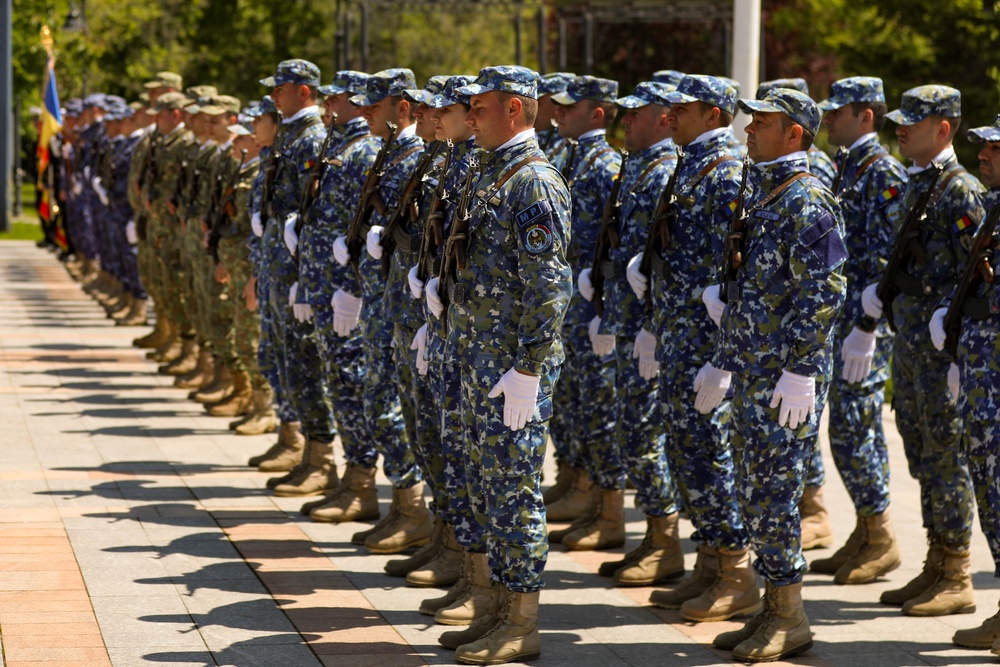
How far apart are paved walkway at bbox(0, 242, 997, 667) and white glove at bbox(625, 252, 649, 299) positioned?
1.49 m

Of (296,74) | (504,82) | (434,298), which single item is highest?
(504,82)

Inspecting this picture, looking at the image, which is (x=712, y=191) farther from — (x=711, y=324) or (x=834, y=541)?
(x=834, y=541)

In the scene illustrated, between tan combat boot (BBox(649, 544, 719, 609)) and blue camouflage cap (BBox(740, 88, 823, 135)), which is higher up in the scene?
blue camouflage cap (BBox(740, 88, 823, 135))

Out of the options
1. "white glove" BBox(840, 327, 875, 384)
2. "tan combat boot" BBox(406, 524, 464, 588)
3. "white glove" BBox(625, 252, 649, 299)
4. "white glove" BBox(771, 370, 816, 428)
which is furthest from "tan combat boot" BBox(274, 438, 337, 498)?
"white glove" BBox(771, 370, 816, 428)

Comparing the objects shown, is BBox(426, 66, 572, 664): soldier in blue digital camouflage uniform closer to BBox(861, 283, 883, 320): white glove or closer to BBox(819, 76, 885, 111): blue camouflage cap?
BBox(861, 283, 883, 320): white glove

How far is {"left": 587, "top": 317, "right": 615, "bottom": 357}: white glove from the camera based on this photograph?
825 cm

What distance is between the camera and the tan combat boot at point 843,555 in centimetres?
790

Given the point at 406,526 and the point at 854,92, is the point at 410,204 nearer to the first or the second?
the point at 406,526

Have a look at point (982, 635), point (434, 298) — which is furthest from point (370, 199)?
point (982, 635)

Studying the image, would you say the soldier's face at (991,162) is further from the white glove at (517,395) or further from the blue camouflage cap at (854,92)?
the white glove at (517,395)

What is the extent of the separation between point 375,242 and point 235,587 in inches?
74.0

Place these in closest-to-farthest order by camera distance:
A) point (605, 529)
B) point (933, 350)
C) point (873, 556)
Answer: point (933, 350), point (873, 556), point (605, 529)

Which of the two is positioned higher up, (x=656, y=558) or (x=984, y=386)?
(x=984, y=386)

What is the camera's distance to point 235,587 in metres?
7.24
